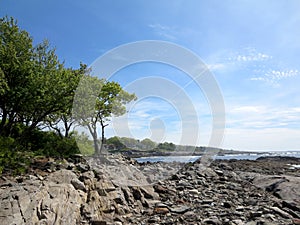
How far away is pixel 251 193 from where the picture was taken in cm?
1207

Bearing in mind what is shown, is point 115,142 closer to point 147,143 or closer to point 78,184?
point 147,143

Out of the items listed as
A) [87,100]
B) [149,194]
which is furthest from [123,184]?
[87,100]

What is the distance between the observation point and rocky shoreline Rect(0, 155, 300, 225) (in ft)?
20.7

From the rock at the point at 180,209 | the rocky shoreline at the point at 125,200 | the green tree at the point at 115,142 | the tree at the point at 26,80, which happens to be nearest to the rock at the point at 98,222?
the rocky shoreline at the point at 125,200

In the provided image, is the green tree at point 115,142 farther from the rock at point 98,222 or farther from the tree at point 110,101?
the rock at point 98,222

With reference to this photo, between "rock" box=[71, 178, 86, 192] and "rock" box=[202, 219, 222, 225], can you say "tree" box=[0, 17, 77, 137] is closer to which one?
"rock" box=[71, 178, 86, 192]

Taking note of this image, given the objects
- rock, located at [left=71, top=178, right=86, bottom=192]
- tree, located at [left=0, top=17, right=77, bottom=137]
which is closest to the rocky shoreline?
rock, located at [left=71, top=178, right=86, bottom=192]

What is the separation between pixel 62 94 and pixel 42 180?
315 inches

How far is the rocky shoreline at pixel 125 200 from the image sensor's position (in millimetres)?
6319

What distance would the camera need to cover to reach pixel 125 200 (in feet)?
30.6

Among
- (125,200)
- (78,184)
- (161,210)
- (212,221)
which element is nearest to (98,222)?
(78,184)

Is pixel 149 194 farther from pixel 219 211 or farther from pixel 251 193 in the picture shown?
pixel 251 193

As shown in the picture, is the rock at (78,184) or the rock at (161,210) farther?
the rock at (161,210)

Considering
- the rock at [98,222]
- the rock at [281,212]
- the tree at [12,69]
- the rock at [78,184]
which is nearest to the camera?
the rock at [98,222]
